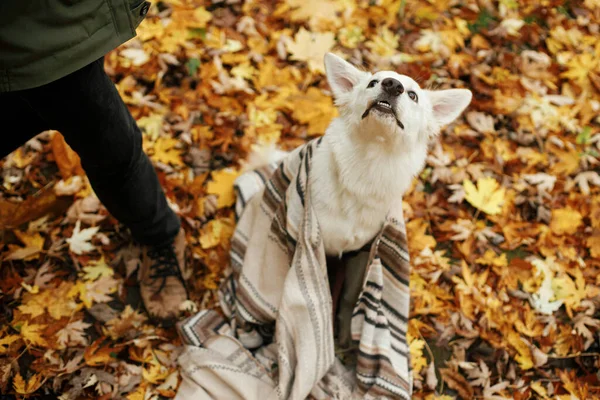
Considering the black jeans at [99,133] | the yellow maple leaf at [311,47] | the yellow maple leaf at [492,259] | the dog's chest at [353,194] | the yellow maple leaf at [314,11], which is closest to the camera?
the black jeans at [99,133]

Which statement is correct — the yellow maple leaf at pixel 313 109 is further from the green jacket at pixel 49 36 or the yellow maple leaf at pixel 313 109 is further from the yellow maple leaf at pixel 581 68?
the yellow maple leaf at pixel 581 68

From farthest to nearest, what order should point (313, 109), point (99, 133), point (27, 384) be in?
point (313, 109), point (27, 384), point (99, 133)

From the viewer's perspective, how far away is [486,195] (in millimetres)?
3010

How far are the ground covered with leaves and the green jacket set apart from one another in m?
1.40

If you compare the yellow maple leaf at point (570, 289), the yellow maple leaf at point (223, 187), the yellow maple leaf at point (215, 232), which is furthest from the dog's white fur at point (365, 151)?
the yellow maple leaf at point (570, 289)

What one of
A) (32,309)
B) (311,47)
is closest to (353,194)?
(32,309)

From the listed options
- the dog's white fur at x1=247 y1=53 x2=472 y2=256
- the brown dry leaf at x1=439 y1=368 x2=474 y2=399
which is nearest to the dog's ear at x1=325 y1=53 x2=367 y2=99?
the dog's white fur at x1=247 y1=53 x2=472 y2=256

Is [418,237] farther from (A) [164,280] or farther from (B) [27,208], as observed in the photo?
(B) [27,208]

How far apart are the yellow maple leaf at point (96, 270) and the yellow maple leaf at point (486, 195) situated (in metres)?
2.28

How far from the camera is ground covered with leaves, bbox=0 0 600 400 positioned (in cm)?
239

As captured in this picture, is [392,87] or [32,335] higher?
[392,87]

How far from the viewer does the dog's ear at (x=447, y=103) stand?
6.47ft

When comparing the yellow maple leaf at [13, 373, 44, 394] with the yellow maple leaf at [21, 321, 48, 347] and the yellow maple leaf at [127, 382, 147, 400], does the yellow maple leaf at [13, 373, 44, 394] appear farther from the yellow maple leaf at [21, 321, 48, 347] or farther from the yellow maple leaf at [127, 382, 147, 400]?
the yellow maple leaf at [127, 382, 147, 400]

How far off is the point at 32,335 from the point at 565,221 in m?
3.19
